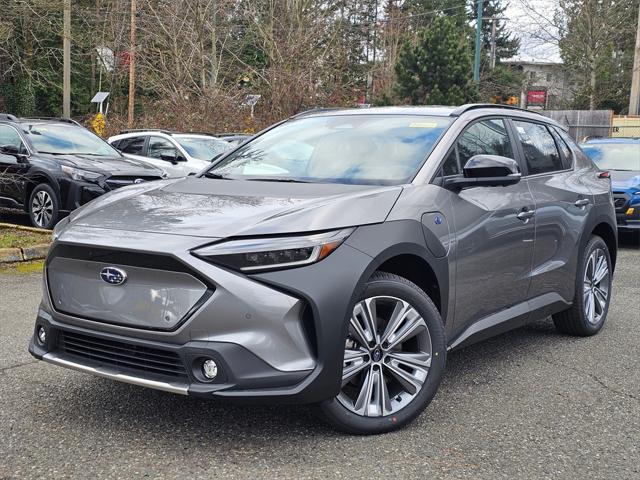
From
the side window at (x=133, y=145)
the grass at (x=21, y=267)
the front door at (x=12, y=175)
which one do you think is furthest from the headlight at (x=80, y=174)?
the side window at (x=133, y=145)

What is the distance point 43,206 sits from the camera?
1044 cm

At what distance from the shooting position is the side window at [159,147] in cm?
1495

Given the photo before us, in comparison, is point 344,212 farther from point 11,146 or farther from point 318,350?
point 11,146

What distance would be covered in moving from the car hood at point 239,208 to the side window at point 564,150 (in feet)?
7.71

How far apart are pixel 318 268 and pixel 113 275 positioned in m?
0.95

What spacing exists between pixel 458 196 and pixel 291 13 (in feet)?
76.9

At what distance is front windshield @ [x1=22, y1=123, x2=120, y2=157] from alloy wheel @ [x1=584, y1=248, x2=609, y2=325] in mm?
7823

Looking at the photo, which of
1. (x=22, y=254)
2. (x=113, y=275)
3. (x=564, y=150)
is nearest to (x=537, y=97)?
(x=22, y=254)

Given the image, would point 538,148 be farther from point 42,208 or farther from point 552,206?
point 42,208

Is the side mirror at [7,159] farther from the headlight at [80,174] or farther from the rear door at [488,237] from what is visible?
the rear door at [488,237]

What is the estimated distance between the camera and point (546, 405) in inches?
169

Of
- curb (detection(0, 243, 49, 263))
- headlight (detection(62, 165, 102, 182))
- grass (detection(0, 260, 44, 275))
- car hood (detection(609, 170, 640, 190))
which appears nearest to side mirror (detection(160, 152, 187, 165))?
headlight (detection(62, 165, 102, 182))

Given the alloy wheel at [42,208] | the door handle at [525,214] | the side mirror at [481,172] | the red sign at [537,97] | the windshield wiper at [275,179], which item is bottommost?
the alloy wheel at [42,208]

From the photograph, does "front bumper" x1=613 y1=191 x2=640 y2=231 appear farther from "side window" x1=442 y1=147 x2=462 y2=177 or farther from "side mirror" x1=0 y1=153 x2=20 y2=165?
"side mirror" x1=0 y1=153 x2=20 y2=165
